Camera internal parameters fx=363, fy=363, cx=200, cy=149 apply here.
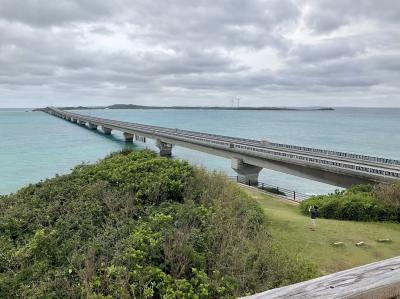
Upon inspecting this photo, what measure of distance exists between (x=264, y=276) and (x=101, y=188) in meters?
7.33

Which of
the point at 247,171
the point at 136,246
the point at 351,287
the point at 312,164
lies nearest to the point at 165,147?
the point at 247,171

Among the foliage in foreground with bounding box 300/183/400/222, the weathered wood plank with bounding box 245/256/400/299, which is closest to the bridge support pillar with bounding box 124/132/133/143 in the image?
the foliage in foreground with bounding box 300/183/400/222

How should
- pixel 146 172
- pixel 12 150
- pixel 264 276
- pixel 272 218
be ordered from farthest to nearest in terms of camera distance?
pixel 12 150 < pixel 272 218 < pixel 146 172 < pixel 264 276

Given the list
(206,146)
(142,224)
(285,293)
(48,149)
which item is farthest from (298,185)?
(48,149)

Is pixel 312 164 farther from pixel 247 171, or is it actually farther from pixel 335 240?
pixel 335 240

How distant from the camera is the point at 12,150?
81.6 metres

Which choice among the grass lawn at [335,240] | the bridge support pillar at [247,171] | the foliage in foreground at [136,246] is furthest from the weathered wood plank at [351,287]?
the bridge support pillar at [247,171]

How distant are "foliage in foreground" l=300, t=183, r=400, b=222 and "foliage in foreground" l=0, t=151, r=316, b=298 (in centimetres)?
996

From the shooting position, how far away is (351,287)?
99.9 inches

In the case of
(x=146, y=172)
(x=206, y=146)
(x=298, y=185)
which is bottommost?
(x=298, y=185)

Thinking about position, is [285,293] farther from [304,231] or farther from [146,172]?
[304,231]

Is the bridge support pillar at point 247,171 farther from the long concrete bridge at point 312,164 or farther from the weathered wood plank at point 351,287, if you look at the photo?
the weathered wood plank at point 351,287

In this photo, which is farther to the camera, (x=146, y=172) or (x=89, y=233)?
(x=146, y=172)

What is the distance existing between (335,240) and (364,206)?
7.16 meters
